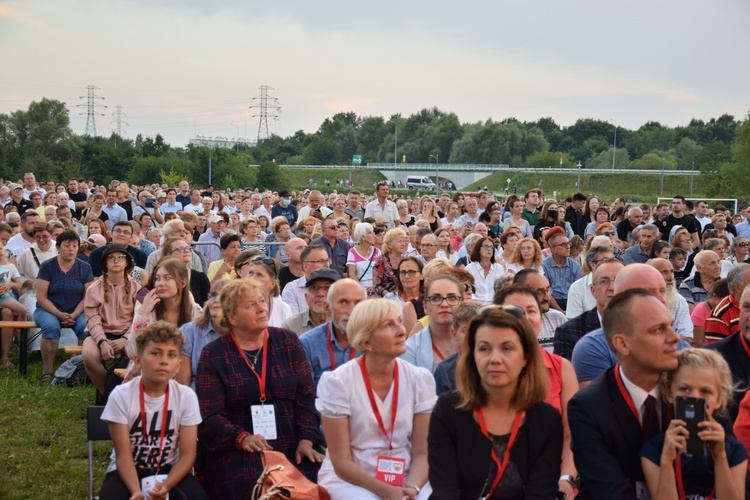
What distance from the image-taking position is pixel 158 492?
4.41 m

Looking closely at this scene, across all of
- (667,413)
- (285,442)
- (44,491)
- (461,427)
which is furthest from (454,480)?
(44,491)

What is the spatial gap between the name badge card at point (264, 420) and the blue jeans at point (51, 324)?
4.71 metres

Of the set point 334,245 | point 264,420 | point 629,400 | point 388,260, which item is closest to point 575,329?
point 629,400

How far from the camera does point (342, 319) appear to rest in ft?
17.4

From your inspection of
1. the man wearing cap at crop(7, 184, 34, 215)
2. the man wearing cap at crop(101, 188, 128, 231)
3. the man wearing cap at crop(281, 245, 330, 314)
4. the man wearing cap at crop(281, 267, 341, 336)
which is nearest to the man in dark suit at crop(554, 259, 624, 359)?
the man wearing cap at crop(281, 267, 341, 336)

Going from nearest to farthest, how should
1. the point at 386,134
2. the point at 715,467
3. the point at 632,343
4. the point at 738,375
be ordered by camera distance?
the point at 715,467, the point at 632,343, the point at 738,375, the point at 386,134

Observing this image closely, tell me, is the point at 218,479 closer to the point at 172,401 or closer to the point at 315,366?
the point at 172,401

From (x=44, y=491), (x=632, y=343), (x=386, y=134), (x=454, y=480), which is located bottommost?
(x=44, y=491)

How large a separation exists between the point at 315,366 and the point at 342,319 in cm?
37

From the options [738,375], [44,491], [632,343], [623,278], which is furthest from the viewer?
[44,491]

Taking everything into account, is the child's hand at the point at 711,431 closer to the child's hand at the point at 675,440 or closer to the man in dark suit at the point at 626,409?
the child's hand at the point at 675,440

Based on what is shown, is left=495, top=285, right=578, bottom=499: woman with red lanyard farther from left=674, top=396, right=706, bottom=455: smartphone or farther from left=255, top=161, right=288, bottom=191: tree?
left=255, top=161, right=288, bottom=191: tree

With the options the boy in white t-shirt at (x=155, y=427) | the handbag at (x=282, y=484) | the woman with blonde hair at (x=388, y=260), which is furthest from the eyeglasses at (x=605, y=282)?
the woman with blonde hair at (x=388, y=260)

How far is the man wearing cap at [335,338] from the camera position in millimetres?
5312
